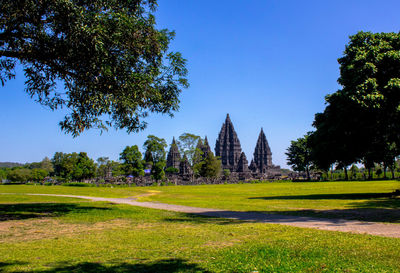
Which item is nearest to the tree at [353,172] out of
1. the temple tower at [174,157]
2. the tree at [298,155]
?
the tree at [298,155]

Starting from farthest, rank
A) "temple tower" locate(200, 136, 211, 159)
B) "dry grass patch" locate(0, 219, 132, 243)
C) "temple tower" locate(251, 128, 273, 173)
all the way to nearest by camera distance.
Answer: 1. "temple tower" locate(251, 128, 273, 173)
2. "temple tower" locate(200, 136, 211, 159)
3. "dry grass patch" locate(0, 219, 132, 243)

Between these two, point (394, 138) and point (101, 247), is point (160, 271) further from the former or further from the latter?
point (394, 138)

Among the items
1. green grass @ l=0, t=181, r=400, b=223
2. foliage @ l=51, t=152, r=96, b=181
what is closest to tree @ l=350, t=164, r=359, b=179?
green grass @ l=0, t=181, r=400, b=223

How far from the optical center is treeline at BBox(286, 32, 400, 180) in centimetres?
1958

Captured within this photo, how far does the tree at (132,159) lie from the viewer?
80188 millimetres

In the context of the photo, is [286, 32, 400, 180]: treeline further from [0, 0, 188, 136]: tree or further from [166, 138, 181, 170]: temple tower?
[166, 138, 181, 170]: temple tower

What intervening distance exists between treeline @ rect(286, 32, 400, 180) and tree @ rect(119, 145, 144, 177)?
6005cm

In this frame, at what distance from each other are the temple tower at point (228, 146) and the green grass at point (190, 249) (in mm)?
127461

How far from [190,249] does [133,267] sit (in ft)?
5.45

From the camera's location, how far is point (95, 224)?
1093 centimetres

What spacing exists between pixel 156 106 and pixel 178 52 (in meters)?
3.11

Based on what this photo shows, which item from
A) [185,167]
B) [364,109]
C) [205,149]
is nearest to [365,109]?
[364,109]

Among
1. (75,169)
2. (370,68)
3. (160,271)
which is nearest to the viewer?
(160,271)

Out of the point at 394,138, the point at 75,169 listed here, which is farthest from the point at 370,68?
the point at 75,169
